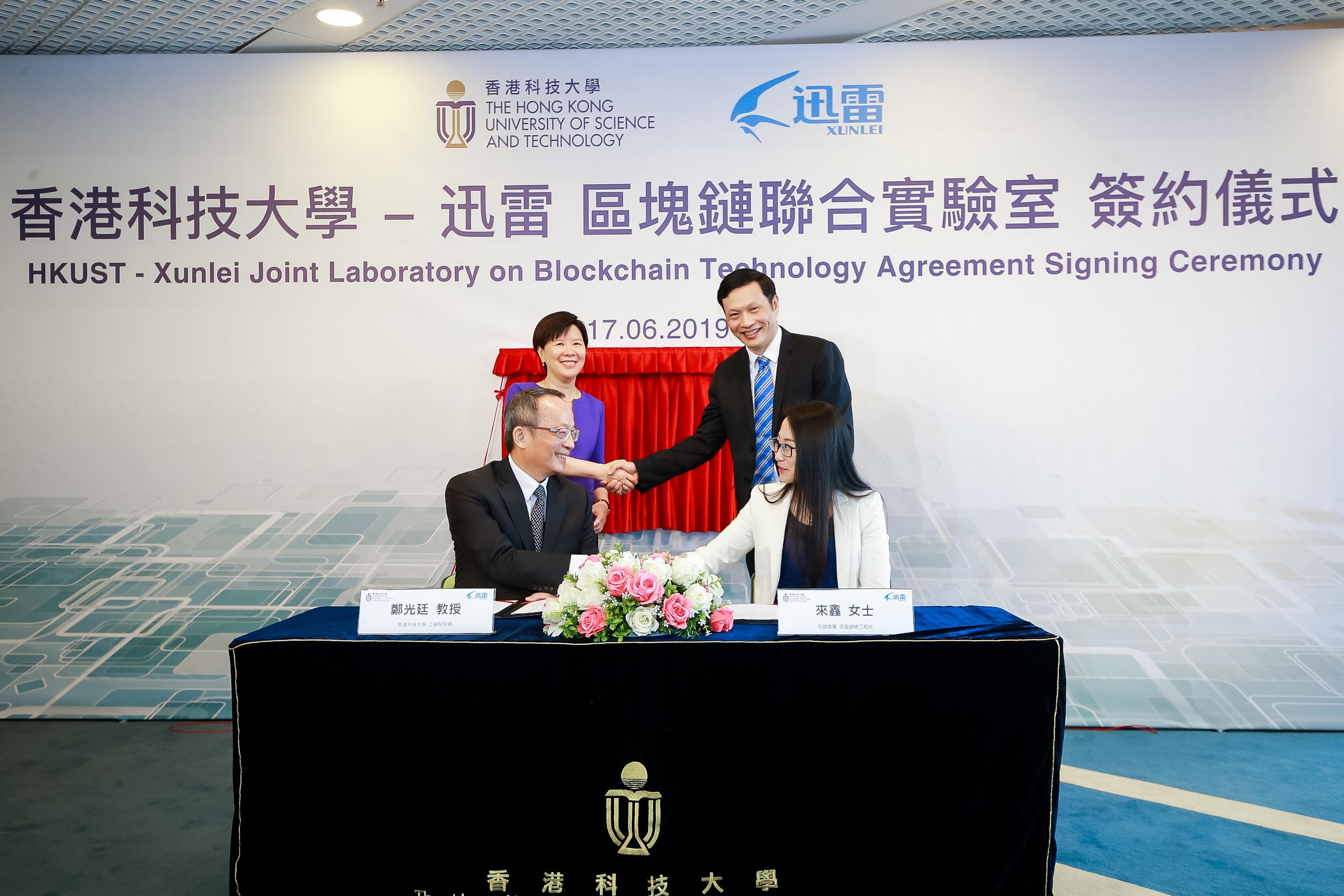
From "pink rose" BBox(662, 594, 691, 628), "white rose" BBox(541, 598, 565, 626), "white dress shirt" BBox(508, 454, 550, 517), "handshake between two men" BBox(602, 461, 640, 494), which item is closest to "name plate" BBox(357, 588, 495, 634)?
"white rose" BBox(541, 598, 565, 626)

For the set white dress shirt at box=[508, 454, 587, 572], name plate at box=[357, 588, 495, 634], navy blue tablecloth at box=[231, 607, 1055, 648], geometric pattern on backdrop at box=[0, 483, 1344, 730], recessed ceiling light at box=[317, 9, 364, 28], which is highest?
recessed ceiling light at box=[317, 9, 364, 28]

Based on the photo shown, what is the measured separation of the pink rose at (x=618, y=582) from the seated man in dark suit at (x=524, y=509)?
0.60 meters

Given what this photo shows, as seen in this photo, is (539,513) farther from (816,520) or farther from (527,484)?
(816,520)

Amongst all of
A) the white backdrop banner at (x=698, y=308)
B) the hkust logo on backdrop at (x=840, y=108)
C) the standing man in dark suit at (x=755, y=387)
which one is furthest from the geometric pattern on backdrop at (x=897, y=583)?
the hkust logo on backdrop at (x=840, y=108)

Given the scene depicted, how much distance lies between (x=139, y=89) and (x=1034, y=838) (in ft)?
14.1

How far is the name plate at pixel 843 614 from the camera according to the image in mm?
1993

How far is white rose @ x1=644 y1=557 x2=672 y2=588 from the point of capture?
1.97 m

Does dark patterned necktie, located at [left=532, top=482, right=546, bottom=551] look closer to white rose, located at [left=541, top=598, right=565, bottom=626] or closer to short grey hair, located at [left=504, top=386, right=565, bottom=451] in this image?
short grey hair, located at [left=504, top=386, right=565, bottom=451]

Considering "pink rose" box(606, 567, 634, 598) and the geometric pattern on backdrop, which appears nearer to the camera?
"pink rose" box(606, 567, 634, 598)

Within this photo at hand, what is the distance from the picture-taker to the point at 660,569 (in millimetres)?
1981

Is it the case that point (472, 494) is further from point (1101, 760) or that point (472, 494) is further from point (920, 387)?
point (1101, 760)

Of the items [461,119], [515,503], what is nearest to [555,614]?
[515,503]

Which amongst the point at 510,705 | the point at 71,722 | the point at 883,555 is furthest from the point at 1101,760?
the point at 71,722

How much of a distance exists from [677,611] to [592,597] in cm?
18
